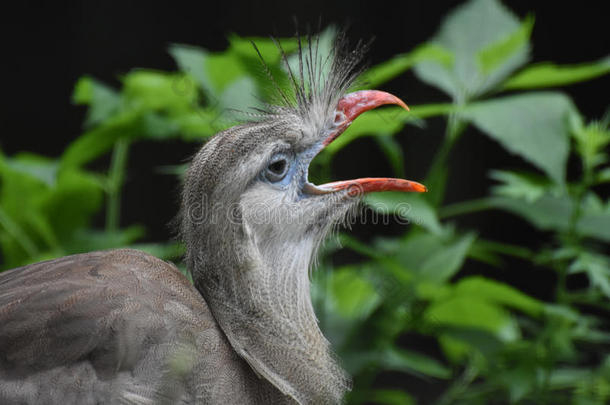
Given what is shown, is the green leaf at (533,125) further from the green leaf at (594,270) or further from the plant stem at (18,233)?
the plant stem at (18,233)

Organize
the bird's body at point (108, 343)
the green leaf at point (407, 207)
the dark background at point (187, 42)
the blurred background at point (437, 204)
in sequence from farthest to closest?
the dark background at point (187, 42) → the blurred background at point (437, 204) → the green leaf at point (407, 207) → the bird's body at point (108, 343)

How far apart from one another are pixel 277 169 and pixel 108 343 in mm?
393

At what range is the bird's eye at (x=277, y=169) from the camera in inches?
45.0

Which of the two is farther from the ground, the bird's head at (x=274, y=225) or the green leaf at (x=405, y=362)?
the bird's head at (x=274, y=225)

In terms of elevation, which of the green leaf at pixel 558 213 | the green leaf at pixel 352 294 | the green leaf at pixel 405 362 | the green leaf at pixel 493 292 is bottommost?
the green leaf at pixel 405 362

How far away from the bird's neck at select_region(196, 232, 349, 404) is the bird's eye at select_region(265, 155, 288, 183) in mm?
108

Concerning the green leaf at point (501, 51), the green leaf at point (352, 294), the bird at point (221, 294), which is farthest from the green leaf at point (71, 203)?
the green leaf at point (501, 51)

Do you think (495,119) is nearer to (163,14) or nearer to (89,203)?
(89,203)

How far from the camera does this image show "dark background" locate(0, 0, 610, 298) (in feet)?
9.50

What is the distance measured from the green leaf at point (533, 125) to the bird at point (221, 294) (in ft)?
1.30

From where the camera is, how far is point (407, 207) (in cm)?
148

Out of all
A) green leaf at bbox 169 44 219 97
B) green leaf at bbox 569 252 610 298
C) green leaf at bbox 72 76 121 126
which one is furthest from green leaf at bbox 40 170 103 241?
green leaf at bbox 569 252 610 298

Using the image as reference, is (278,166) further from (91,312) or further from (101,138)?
(101,138)

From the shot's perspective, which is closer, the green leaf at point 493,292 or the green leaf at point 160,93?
the green leaf at point 493,292
